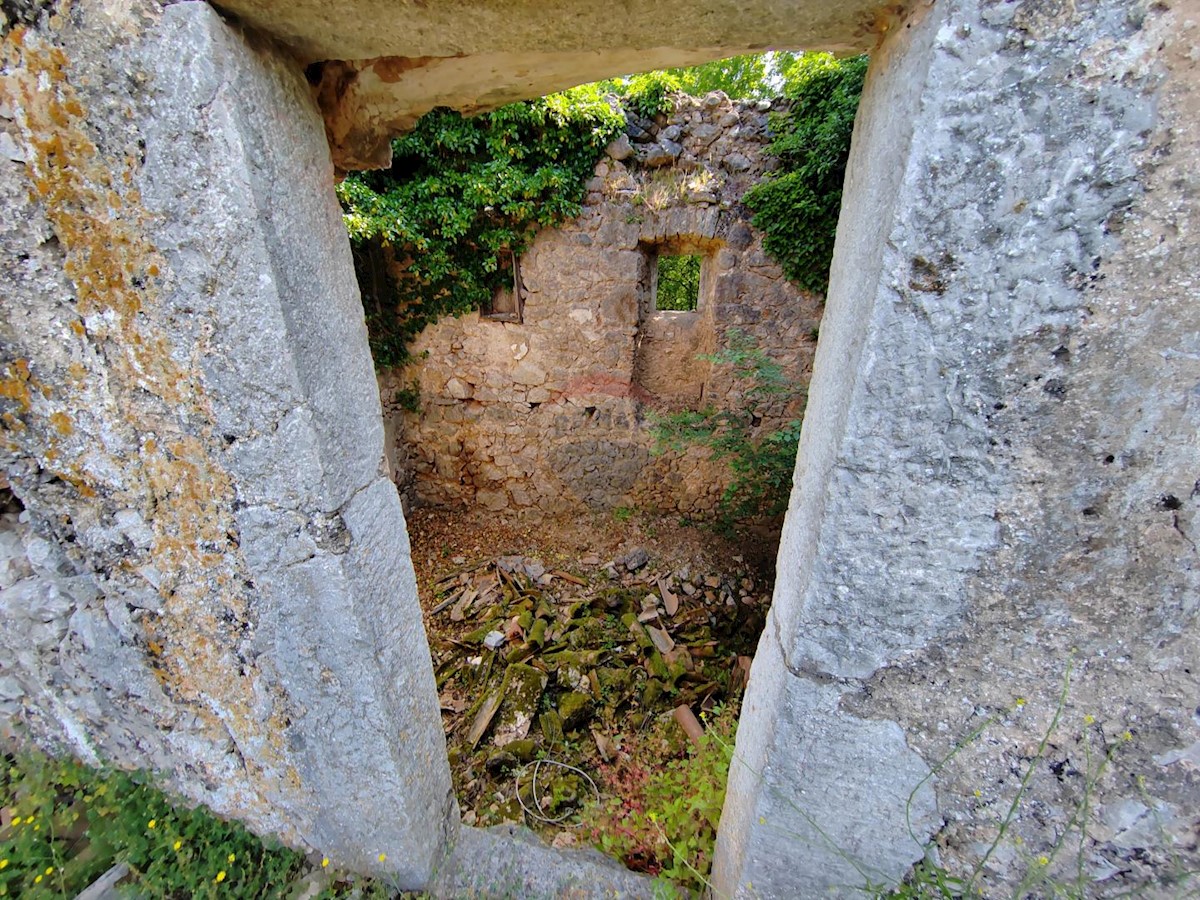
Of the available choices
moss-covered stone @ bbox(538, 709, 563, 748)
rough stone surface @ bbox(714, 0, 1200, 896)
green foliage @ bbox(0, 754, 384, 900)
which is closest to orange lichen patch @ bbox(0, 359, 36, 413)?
green foliage @ bbox(0, 754, 384, 900)

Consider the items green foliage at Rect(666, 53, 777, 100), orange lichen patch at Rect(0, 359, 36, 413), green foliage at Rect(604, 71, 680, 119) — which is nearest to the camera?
orange lichen patch at Rect(0, 359, 36, 413)

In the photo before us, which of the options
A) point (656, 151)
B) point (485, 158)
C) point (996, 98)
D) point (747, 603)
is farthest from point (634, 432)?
point (996, 98)

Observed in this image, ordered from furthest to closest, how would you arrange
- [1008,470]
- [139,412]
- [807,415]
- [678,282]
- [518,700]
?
[678,282] → [518,700] → [807,415] → [139,412] → [1008,470]

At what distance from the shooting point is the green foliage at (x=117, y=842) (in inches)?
54.1

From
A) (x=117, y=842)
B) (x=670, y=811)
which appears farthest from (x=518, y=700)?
(x=117, y=842)

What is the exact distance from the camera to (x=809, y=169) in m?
4.01

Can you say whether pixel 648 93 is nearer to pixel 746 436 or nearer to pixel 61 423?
pixel 746 436

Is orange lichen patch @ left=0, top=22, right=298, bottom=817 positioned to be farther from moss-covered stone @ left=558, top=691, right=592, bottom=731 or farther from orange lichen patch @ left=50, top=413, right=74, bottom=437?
moss-covered stone @ left=558, top=691, right=592, bottom=731

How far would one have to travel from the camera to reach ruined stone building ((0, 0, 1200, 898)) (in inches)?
30.6

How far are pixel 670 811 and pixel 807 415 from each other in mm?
1974

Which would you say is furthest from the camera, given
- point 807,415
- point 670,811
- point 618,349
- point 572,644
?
point 618,349

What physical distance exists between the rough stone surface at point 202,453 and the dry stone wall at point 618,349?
3.60m

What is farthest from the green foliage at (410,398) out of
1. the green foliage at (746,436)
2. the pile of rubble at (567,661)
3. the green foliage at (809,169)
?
the green foliage at (809,169)

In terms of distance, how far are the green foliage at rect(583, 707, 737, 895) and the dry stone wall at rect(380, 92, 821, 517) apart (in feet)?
9.32
